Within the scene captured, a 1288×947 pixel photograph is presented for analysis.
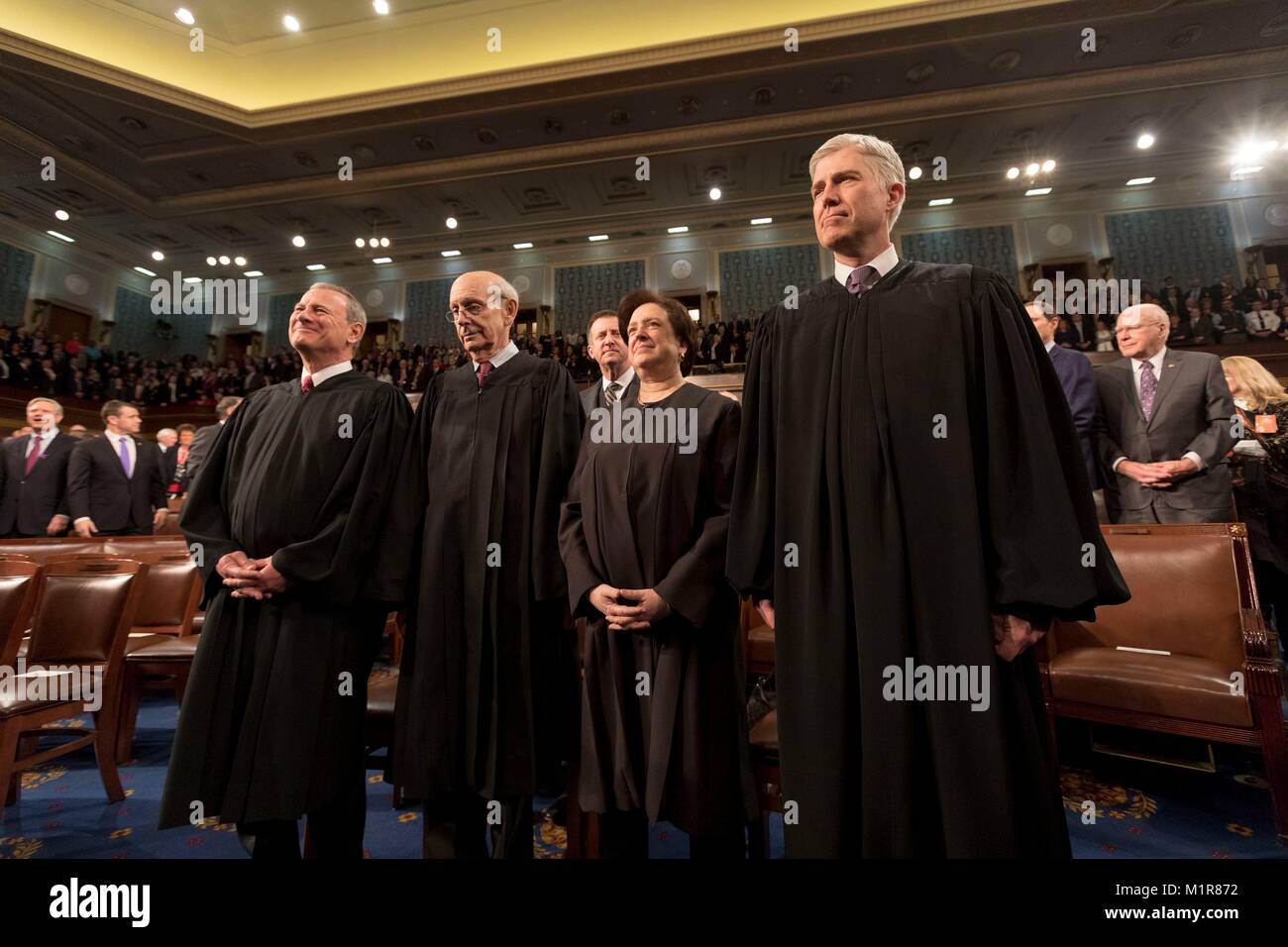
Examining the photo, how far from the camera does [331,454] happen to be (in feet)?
6.73

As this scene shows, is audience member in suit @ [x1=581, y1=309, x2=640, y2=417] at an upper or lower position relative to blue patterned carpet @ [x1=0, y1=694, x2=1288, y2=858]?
upper

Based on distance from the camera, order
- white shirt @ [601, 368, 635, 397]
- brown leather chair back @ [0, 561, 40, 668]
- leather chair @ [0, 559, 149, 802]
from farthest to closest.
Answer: white shirt @ [601, 368, 635, 397] < leather chair @ [0, 559, 149, 802] < brown leather chair back @ [0, 561, 40, 668]

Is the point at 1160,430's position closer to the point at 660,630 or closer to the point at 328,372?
the point at 660,630

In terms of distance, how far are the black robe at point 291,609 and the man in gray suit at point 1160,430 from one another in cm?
383

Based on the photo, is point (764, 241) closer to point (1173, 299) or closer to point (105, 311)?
point (1173, 299)

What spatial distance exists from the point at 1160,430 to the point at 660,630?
3.32 meters

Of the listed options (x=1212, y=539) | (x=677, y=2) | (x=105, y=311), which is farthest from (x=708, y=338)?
(x=105, y=311)

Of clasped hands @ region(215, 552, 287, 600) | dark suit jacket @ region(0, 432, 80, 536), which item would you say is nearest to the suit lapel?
clasped hands @ region(215, 552, 287, 600)

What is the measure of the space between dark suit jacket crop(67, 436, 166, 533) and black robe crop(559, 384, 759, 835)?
22.7 ft

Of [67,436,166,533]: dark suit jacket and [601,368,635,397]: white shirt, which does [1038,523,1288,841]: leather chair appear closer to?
[601,368,635,397]: white shirt

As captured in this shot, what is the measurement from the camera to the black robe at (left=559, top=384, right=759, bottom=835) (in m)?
1.62

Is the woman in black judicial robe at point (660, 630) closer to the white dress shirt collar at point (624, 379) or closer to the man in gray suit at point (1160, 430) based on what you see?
the white dress shirt collar at point (624, 379)

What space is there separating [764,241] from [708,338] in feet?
10.3

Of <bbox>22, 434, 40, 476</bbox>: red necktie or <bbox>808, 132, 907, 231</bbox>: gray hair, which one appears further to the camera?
<bbox>22, 434, 40, 476</bbox>: red necktie
